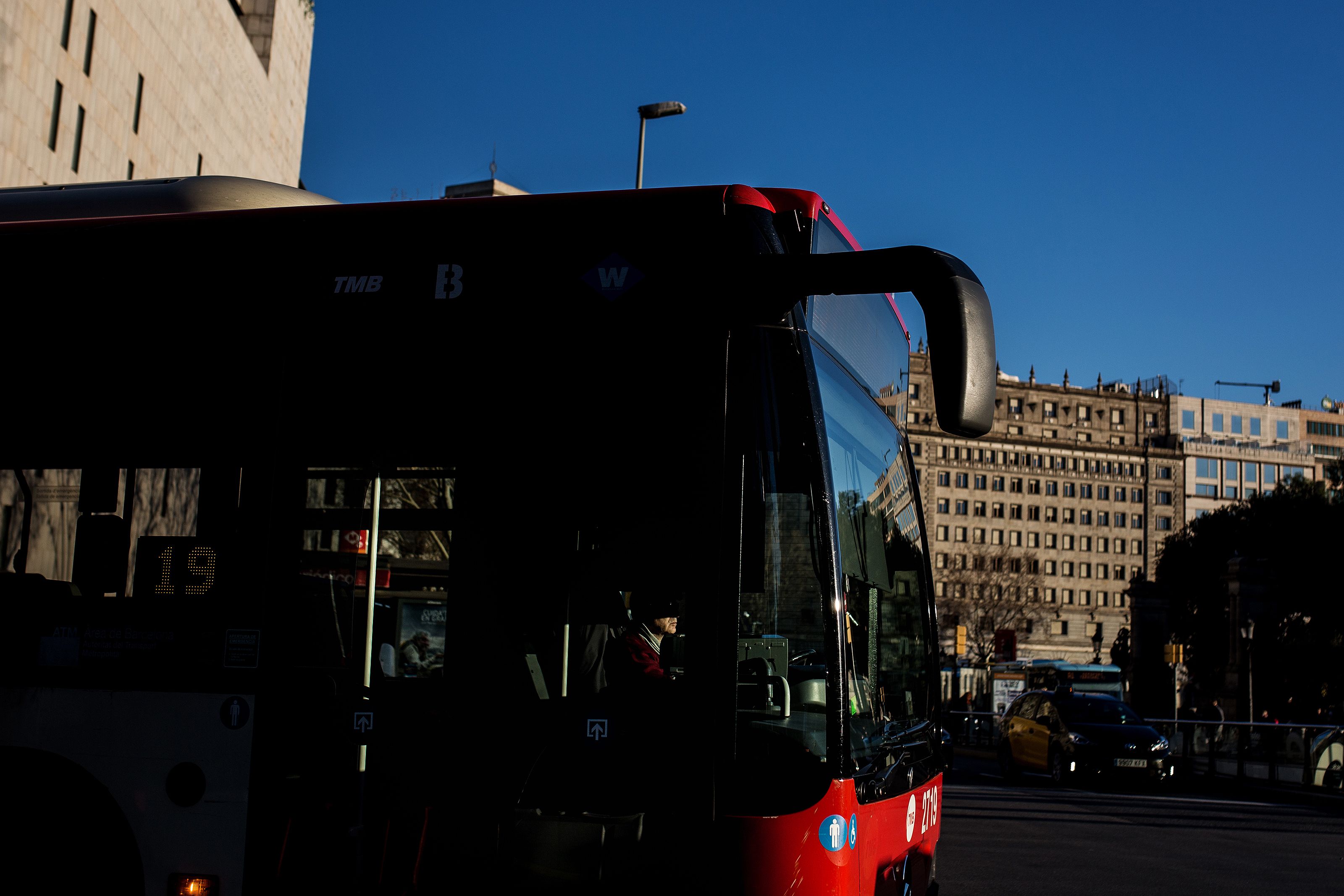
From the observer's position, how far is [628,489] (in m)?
4.17

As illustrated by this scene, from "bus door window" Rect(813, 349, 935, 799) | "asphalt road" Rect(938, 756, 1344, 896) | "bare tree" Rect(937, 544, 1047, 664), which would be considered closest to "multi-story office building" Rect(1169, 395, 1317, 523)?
"bare tree" Rect(937, 544, 1047, 664)

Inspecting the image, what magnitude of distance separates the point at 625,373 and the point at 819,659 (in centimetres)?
112

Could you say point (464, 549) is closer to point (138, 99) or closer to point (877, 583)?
point (877, 583)

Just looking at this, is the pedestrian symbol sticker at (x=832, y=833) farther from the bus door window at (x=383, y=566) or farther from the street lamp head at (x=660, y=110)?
the street lamp head at (x=660, y=110)

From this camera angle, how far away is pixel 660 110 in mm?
20391

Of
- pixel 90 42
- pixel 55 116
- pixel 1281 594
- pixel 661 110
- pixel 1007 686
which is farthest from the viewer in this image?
pixel 1281 594

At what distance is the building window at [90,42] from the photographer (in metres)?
32.5

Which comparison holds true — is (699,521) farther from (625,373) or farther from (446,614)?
(446,614)

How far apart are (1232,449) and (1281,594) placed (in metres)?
81.4

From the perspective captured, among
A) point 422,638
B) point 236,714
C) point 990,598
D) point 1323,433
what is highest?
point 1323,433

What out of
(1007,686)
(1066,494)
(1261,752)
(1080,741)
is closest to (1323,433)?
(1066,494)

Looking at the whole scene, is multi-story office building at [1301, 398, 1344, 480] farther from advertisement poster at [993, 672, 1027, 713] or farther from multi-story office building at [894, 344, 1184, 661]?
advertisement poster at [993, 672, 1027, 713]

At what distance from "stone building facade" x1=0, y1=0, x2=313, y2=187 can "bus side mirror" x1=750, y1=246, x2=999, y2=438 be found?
72.0ft

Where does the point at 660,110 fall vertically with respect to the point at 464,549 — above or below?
above
